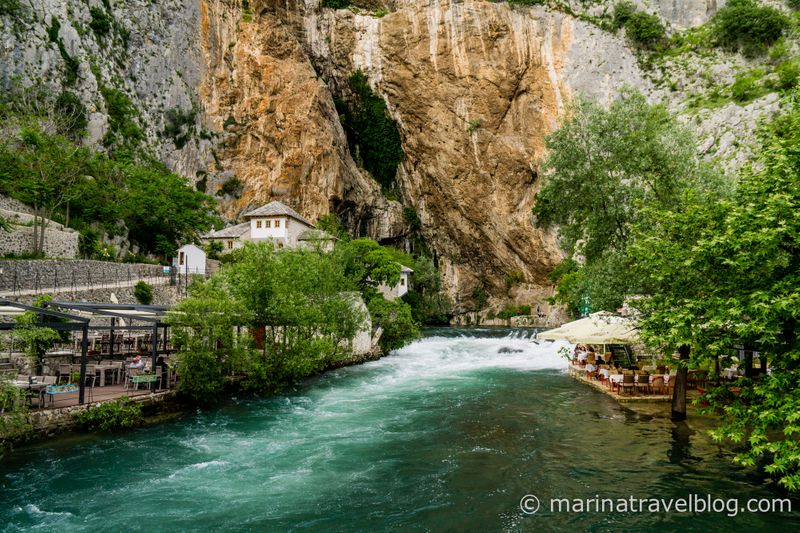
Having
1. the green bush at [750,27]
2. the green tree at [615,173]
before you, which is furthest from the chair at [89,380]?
the green bush at [750,27]

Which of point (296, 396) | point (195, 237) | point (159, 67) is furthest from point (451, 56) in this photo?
point (296, 396)

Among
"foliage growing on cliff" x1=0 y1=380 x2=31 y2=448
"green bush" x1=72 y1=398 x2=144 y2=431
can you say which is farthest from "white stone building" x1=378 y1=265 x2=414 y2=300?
"foliage growing on cliff" x1=0 y1=380 x2=31 y2=448

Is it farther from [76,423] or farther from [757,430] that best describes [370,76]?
[757,430]

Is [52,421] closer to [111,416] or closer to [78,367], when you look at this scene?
[111,416]

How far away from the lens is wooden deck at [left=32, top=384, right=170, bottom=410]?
11.9m

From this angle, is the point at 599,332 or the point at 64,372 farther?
the point at 599,332

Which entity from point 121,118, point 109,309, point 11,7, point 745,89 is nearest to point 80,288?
point 109,309

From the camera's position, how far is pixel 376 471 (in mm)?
10172

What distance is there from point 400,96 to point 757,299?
173ft

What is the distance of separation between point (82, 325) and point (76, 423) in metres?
2.37

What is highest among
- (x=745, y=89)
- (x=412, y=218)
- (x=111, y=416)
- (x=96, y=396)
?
(x=745, y=89)

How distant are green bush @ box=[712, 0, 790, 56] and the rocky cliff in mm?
2434

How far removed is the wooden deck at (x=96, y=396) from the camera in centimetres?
1194

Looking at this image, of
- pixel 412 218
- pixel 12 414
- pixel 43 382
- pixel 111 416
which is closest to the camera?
pixel 12 414
